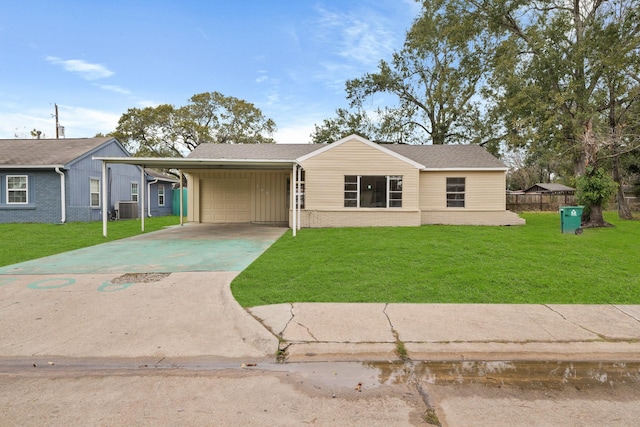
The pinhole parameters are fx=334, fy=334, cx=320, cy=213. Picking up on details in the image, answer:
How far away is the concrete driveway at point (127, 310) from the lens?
3.47 meters

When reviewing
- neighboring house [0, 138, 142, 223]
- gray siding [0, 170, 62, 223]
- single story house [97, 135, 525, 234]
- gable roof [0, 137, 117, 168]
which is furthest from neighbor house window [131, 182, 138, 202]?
single story house [97, 135, 525, 234]

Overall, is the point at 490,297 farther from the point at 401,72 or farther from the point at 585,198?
the point at 401,72

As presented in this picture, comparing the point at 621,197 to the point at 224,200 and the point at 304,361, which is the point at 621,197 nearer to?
the point at 224,200

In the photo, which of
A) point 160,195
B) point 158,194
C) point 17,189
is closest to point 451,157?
point 158,194

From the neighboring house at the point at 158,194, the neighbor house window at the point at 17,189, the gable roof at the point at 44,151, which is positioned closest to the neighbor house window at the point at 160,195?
the neighboring house at the point at 158,194

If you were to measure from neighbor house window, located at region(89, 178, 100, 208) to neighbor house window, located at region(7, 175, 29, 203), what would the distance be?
103 inches

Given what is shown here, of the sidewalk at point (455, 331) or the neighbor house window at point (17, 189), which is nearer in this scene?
the sidewalk at point (455, 331)

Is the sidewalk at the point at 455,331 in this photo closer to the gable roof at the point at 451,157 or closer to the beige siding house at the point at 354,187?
the beige siding house at the point at 354,187

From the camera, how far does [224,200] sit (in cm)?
1761

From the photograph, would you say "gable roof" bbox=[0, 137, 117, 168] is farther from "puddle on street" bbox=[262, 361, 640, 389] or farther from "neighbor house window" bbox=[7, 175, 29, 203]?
"puddle on street" bbox=[262, 361, 640, 389]

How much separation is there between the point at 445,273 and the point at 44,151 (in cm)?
2059

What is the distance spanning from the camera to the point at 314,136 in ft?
98.6

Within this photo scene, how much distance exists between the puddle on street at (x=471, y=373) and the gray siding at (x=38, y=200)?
18.1 meters

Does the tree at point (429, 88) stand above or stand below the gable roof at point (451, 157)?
above
